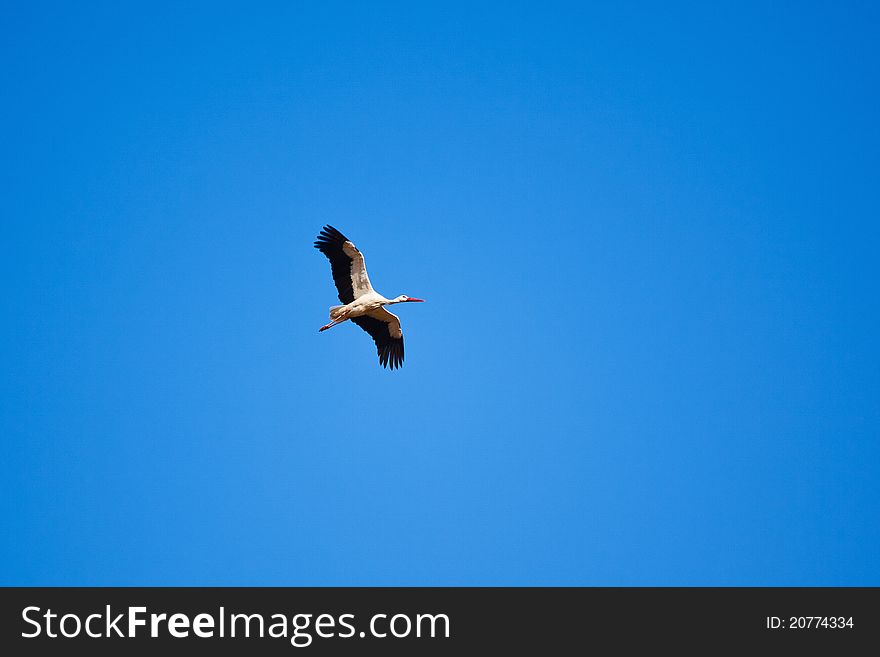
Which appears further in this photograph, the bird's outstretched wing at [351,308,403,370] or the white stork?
the bird's outstretched wing at [351,308,403,370]

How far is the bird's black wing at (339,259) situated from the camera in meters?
19.7

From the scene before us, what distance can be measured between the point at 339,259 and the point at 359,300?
961 millimetres

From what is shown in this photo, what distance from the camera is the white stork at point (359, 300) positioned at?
1973cm

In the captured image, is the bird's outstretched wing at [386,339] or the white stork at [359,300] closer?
the white stork at [359,300]

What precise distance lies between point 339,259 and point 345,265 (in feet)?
0.62

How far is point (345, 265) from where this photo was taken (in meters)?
20.0

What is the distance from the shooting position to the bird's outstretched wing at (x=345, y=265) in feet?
64.5

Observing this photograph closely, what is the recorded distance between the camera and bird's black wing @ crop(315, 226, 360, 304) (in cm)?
1966
